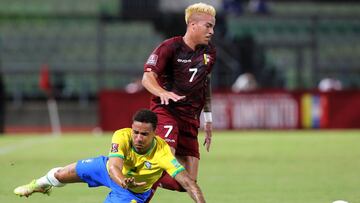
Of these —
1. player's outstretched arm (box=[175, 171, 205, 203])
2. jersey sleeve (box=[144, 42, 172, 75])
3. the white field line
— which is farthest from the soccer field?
player's outstretched arm (box=[175, 171, 205, 203])

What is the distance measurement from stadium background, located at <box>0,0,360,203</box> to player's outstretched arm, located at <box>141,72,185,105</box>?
32.4ft

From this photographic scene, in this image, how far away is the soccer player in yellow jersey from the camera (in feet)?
26.6

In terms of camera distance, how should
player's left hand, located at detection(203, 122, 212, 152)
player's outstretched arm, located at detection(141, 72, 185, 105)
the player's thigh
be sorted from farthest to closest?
player's left hand, located at detection(203, 122, 212, 152) < the player's thigh < player's outstretched arm, located at detection(141, 72, 185, 105)

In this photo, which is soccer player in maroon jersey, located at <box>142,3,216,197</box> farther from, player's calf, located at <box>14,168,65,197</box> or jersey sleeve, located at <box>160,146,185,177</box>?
player's calf, located at <box>14,168,65,197</box>

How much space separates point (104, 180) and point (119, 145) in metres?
0.58

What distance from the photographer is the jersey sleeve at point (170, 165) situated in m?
8.20

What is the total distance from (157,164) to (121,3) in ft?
78.7

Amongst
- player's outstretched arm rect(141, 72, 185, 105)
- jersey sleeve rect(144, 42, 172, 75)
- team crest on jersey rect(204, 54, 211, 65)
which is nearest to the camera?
player's outstretched arm rect(141, 72, 185, 105)

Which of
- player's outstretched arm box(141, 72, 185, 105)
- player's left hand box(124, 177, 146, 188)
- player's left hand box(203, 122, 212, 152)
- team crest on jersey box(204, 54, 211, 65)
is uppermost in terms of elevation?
team crest on jersey box(204, 54, 211, 65)

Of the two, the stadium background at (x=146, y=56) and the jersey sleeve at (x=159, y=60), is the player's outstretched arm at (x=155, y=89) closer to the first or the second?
the jersey sleeve at (x=159, y=60)

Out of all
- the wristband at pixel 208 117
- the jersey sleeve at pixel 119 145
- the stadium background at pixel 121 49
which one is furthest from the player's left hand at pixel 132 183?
the stadium background at pixel 121 49

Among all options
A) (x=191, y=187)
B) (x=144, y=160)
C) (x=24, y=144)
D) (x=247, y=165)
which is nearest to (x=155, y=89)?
(x=144, y=160)

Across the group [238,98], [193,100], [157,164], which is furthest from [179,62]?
[238,98]

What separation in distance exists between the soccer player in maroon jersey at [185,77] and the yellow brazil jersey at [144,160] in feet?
2.82
